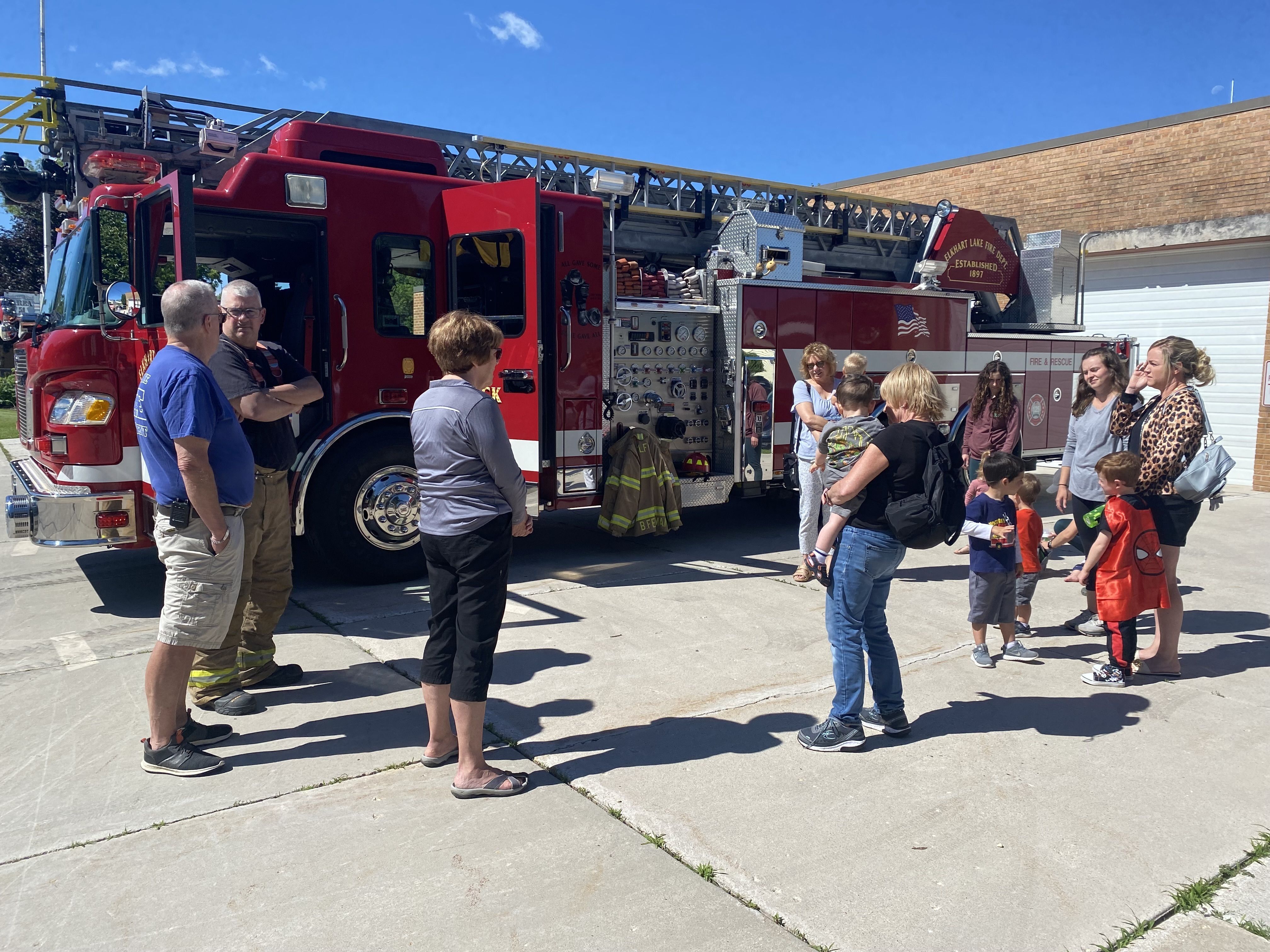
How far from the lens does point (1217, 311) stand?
41.5 feet

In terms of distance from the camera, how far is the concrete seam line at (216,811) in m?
3.06

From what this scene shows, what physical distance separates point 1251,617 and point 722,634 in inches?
135

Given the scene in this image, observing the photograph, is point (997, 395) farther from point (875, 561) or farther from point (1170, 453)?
point (875, 561)

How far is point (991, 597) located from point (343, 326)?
4.30 meters

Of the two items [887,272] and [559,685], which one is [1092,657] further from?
[887,272]

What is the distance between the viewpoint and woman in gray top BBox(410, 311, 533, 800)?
10.8ft

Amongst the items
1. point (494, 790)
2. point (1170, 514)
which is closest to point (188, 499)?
point (494, 790)

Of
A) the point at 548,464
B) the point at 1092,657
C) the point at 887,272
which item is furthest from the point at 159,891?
the point at 887,272

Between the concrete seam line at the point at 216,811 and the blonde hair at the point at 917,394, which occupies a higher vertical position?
the blonde hair at the point at 917,394

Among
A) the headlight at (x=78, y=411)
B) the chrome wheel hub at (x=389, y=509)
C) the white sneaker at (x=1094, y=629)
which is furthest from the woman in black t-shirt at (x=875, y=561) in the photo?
the headlight at (x=78, y=411)

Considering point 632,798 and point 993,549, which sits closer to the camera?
point 632,798

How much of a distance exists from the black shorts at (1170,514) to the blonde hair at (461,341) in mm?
3508

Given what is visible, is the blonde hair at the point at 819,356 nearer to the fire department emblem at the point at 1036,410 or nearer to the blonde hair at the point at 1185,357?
the blonde hair at the point at 1185,357

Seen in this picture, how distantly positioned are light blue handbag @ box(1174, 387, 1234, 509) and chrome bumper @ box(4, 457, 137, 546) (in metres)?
5.75
